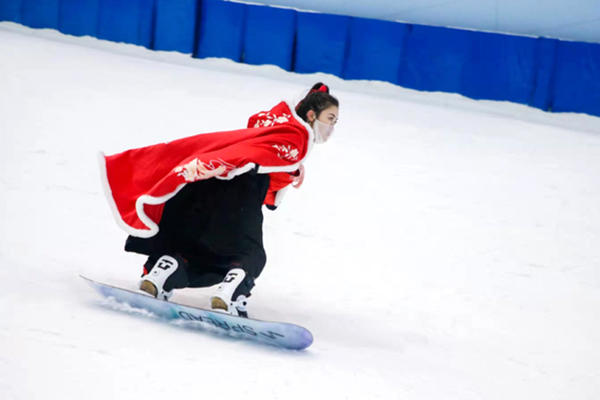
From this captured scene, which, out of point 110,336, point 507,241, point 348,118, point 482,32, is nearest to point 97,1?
point 348,118

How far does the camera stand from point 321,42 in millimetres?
7672

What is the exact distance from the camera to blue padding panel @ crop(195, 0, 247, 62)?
25.6 ft

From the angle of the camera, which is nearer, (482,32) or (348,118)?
(348,118)

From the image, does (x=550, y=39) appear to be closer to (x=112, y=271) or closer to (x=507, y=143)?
(x=507, y=143)

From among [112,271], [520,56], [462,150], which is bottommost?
[112,271]

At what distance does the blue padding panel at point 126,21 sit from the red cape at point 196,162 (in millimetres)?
5918

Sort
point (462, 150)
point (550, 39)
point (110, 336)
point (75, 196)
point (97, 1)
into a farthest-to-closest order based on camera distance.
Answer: point (97, 1)
point (550, 39)
point (462, 150)
point (75, 196)
point (110, 336)

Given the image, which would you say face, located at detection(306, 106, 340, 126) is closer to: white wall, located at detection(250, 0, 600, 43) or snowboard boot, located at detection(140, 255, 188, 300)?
snowboard boot, located at detection(140, 255, 188, 300)

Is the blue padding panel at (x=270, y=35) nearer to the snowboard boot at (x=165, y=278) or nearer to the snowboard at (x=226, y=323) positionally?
the snowboard boot at (x=165, y=278)

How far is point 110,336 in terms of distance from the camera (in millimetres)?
2123

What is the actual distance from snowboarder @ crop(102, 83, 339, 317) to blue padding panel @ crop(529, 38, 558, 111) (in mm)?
5081

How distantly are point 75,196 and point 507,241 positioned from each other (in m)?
2.42

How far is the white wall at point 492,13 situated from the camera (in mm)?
7398

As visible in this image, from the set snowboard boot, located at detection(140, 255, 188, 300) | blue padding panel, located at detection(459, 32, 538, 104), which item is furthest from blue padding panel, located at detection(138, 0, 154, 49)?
snowboard boot, located at detection(140, 255, 188, 300)
